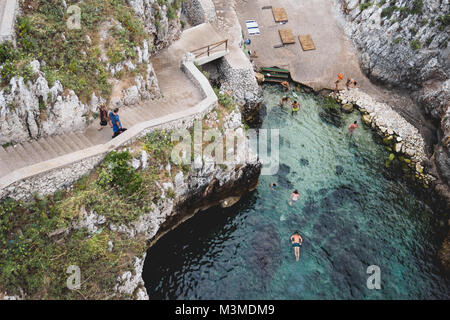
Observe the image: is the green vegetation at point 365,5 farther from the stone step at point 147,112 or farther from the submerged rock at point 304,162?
the stone step at point 147,112

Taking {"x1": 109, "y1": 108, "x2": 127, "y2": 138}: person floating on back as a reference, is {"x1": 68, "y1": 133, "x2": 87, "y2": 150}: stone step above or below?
below

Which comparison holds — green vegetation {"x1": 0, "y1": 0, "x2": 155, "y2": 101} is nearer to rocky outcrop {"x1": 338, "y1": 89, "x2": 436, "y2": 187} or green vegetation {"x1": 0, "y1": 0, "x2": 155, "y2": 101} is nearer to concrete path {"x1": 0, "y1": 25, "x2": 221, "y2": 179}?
concrete path {"x1": 0, "y1": 25, "x2": 221, "y2": 179}

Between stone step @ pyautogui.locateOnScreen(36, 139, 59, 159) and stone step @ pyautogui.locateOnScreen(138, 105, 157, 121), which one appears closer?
stone step @ pyautogui.locateOnScreen(36, 139, 59, 159)

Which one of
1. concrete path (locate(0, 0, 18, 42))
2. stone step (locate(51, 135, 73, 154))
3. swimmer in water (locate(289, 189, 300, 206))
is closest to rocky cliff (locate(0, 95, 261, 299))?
stone step (locate(51, 135, 73, 154))

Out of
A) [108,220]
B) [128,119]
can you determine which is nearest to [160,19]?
[128,119]

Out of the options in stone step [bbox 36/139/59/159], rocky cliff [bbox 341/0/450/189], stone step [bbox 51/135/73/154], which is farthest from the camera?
rocky cliff [bbox 341/0/450/189]

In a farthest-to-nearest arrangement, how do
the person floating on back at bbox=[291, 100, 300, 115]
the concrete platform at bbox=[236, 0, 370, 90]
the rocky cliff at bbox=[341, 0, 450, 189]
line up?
the concrete platform at bbox=[236, 0, 370, 90]
the person floating on back at bbox=[291, 100, 300, 115]
the rocky cliff at bbox=[341, 0, 450, 189]

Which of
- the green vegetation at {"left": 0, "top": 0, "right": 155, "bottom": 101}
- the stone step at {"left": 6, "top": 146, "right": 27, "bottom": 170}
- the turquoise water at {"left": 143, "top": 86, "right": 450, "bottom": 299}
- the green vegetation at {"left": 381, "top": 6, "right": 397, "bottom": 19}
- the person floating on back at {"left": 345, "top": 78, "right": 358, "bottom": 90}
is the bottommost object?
the turquoise water at {"left": 143, "top": 86, "right": 450, "bottom": 299}

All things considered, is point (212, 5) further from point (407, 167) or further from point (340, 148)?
point (407, 167)
